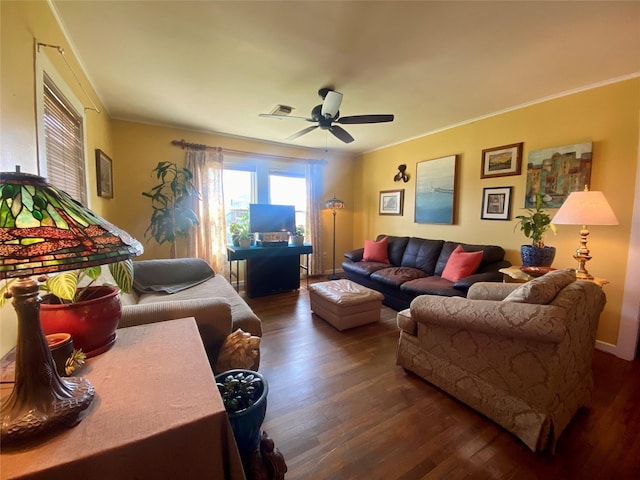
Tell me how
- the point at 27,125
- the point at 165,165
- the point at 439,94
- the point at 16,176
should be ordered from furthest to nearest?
1. the point at 165,165
2. the point at 439,94
3. the point at 27,125
4. the point at 16,176

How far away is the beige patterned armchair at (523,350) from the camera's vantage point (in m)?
1.35

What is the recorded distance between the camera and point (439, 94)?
2695 millimetres

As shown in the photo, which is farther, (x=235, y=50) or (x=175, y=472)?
(x=235, y=50)

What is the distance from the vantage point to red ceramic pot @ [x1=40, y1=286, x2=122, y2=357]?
34.8 inches

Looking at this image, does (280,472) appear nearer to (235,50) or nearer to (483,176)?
(235,50)

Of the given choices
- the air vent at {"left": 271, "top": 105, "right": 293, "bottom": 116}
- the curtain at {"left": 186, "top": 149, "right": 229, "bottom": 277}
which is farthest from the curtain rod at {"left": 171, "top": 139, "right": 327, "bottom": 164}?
the air vent at {"left": 271, "top": 105, "right": 293, "bottom": 116}

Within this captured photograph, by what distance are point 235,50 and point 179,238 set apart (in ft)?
8.95

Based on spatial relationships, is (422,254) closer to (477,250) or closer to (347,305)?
(477,250)

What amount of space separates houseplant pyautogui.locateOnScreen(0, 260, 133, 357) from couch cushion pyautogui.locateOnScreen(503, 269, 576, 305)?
6.23 feet

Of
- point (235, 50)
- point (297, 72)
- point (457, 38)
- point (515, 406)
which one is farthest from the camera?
point (297, 72)

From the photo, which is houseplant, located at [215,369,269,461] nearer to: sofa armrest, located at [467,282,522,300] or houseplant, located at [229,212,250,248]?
sofa armrest, located at [467,282,522,300]

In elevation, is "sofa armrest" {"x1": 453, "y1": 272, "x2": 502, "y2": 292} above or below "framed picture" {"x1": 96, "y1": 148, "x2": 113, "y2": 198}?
below

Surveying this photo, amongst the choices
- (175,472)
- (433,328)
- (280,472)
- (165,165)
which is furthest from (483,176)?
(165,165)

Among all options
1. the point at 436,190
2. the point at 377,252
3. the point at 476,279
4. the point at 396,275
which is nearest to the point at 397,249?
the point at 377,252
